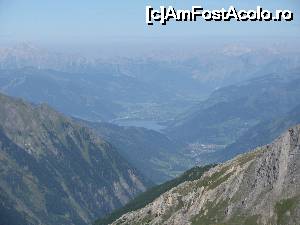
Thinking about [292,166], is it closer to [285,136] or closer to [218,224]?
[285,136]

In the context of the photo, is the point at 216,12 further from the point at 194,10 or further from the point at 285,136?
the point at 285,136

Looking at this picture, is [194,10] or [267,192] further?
[267,192]

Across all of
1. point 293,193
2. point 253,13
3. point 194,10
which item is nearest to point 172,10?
point 194,10

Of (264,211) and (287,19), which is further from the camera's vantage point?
(264,211)

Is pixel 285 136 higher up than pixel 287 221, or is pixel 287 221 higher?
pixel 285 136

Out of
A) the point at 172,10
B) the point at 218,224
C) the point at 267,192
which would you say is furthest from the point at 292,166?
the point at 172,10

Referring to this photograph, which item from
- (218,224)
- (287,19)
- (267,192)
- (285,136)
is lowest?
(218,224)

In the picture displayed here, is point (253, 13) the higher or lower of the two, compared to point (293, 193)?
higher

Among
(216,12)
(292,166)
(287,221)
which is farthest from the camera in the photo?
(292,166)

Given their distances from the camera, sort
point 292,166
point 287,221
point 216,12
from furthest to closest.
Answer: point 292,166 < point 287,221 < point 216,12
